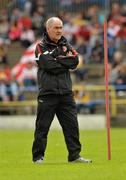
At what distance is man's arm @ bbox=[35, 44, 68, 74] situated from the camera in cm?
1411

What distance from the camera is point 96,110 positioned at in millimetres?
30359

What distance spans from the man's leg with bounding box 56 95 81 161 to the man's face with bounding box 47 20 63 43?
3.33 ft

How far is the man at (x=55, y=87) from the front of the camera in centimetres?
1416

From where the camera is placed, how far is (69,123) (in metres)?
Result: 14.4

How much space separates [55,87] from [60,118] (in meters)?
0.58

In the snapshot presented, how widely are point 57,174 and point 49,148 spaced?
6.33 meters

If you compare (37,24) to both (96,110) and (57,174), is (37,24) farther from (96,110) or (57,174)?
(57,174)

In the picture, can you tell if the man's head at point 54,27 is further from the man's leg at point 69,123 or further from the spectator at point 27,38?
the spectator at point 27,38

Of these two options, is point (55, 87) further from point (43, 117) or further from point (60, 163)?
point (60, 163)

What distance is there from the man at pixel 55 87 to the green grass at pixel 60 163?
39 centimetres

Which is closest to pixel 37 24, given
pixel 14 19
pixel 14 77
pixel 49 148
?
pixel 14 19

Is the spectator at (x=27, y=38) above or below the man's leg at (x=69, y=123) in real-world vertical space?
→ below

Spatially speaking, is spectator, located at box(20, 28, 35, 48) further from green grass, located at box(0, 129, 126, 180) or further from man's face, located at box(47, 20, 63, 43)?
man's face, located at box(47, 20, 63, 43)

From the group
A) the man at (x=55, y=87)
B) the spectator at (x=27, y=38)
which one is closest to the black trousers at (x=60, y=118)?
the man at (x=55, y=87)
